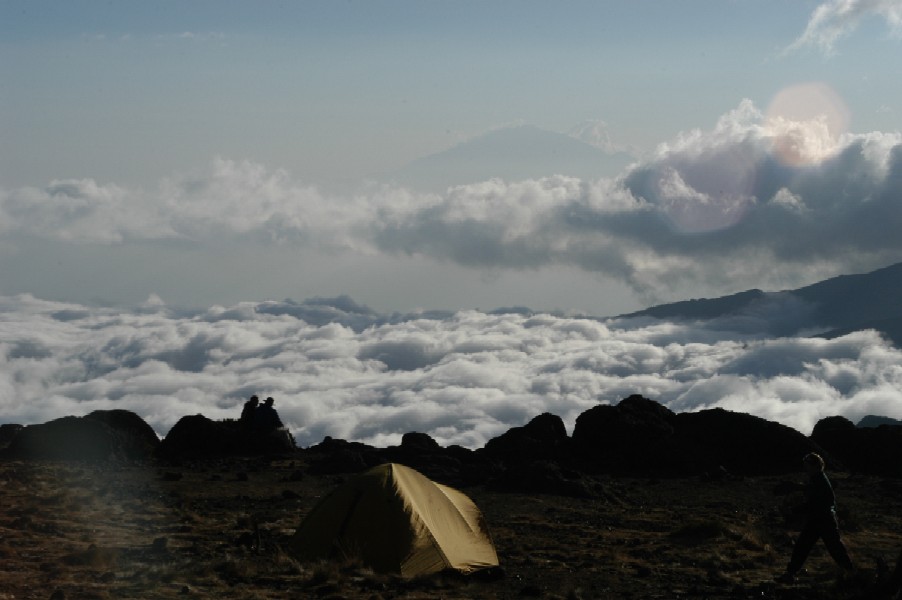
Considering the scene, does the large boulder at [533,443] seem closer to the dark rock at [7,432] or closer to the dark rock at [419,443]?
the dark rock at [419,443]

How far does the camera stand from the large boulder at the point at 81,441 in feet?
102

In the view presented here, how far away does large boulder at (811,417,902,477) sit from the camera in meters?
31.8

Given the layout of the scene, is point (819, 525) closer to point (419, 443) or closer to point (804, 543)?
point (804, 543)

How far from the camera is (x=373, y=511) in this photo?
16609mm

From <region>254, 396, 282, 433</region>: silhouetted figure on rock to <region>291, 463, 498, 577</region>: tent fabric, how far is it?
16892 millimetres

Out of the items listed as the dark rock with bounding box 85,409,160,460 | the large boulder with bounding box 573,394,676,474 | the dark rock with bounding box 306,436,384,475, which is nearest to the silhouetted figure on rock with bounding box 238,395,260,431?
the dark rock with bounding box 306,436,384,475

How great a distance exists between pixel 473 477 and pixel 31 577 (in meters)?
15.5

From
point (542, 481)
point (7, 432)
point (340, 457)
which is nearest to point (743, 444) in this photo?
point (542, 481)

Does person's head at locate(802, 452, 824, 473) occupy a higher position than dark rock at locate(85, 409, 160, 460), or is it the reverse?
dark rock at locate(85, 409, 160, 460)

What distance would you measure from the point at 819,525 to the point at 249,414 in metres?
23.1

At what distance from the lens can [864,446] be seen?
33.2 m

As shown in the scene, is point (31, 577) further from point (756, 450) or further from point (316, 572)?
point (756, 450)

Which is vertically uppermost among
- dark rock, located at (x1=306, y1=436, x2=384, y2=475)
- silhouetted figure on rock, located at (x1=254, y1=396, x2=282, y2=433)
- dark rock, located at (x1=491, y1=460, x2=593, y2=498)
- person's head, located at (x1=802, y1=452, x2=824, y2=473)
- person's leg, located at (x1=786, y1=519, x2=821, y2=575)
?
silhouetted figure on rock, located at (x1=254, y1=396, x2=282, y2=433)

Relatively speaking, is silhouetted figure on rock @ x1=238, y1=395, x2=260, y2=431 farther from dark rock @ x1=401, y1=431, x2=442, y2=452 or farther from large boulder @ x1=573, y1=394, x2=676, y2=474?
large boulder @ x1=573, y1=394, x2=676, y2=474
